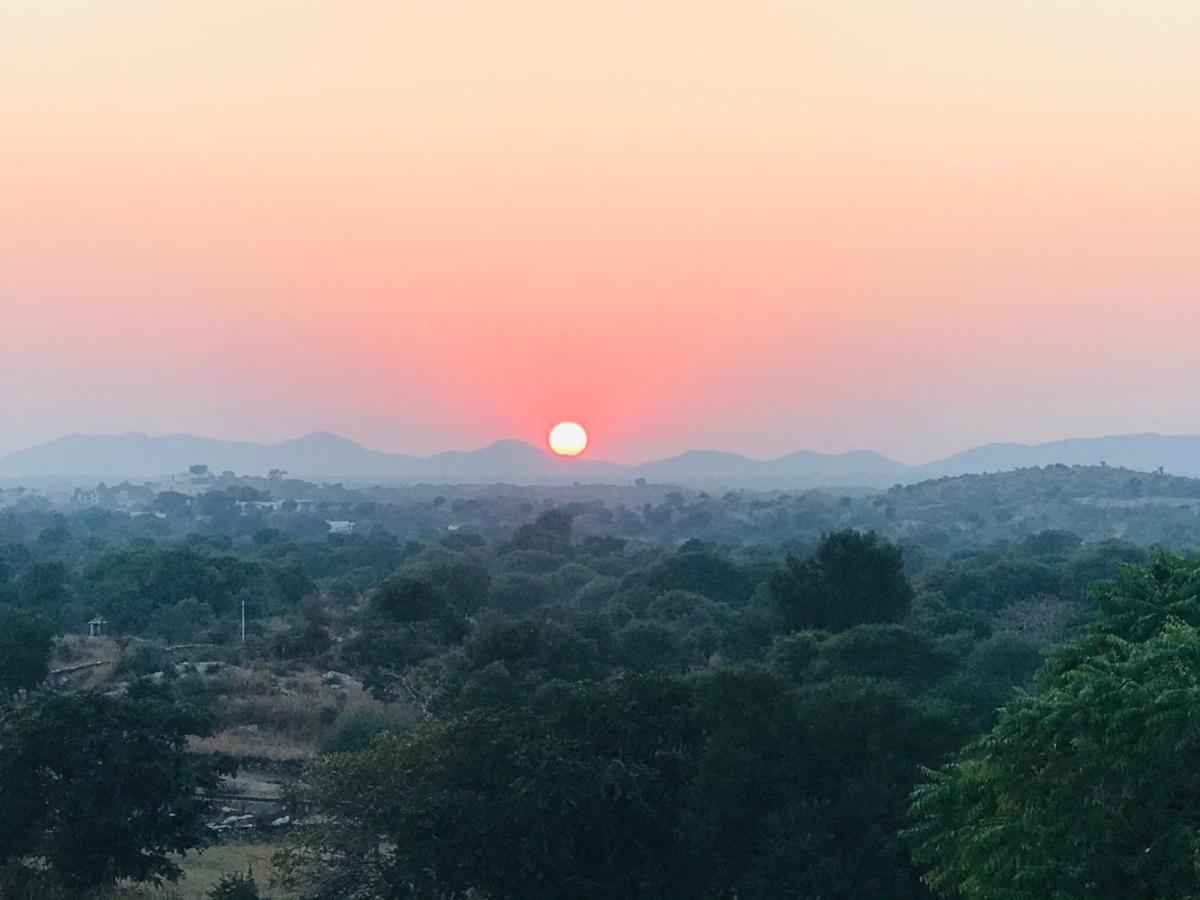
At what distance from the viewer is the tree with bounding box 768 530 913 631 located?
145ft

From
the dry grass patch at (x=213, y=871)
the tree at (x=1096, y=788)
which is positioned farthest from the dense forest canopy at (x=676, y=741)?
Answer: the dry grass patch at (x=213, y=871)

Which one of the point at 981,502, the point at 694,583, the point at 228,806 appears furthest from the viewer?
the point at 981,502

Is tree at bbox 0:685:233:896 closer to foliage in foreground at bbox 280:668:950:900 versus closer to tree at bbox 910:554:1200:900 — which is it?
foliage in foreground at bbox 280:668:950:900

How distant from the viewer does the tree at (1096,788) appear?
36.0ft

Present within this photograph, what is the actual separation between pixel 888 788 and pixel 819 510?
150561 mm

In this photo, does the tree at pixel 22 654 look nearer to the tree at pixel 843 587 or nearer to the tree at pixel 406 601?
the tree at pixel 406 601

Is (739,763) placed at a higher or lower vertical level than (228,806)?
higher

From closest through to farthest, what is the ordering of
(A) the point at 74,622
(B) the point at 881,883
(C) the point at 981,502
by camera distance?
(B) the point at 881,883 < (A) the point at 74,622 < (C) the point at 981,502

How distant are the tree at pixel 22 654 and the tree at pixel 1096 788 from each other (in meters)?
34.4

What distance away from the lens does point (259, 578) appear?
6600 centimetres

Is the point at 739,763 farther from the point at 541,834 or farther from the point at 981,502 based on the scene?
the point at 981,502

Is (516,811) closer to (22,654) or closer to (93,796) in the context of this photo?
(93,796)

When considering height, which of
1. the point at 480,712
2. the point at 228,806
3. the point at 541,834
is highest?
the point at 480,712

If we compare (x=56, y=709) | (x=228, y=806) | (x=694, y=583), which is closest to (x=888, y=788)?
(x=56, y=709)
